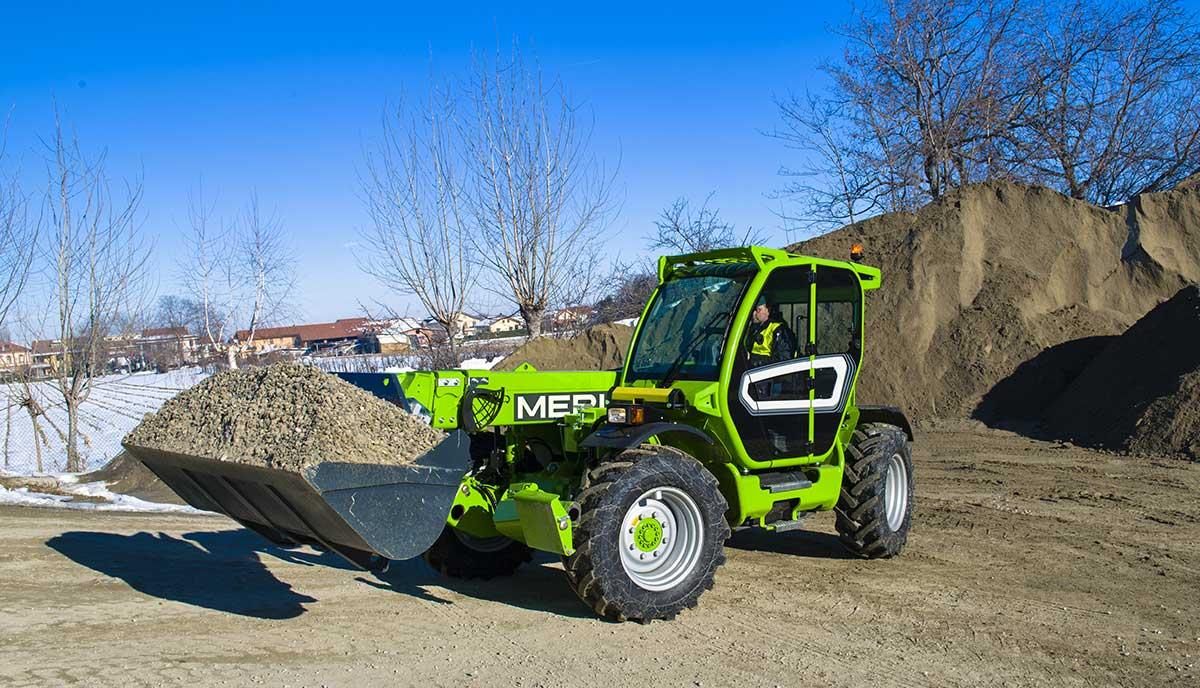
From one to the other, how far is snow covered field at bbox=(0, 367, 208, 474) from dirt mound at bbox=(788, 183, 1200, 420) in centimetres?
1119

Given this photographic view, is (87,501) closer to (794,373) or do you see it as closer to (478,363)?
(478,363)

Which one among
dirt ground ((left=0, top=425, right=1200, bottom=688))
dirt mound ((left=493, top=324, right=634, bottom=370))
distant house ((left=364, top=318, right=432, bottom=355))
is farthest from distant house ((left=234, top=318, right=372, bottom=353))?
dirt ground ((left=0, top=425, right=1200, bottom=688))

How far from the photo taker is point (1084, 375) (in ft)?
45.4

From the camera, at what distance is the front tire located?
562cm

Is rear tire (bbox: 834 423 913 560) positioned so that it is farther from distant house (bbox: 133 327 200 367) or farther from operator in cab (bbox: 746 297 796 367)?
distant house (bbox: 133 327 200 367)

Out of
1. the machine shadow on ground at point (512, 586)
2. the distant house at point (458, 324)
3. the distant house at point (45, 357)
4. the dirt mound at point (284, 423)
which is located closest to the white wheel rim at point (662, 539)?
the machine shadow on ground at point (512, 586)

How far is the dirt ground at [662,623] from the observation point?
5.06m

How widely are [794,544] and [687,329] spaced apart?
7.87ft

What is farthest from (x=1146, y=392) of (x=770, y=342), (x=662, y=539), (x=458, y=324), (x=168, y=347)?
(x=168, y=347)

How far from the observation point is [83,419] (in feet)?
56.2

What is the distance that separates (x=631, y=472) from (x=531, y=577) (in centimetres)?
189

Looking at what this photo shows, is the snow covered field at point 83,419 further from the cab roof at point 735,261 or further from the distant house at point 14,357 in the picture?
the cab roof at point 735,261

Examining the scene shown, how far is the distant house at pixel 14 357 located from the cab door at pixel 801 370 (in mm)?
13834

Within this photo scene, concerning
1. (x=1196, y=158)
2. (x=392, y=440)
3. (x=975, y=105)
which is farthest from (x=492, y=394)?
(x=1196, y=158)
